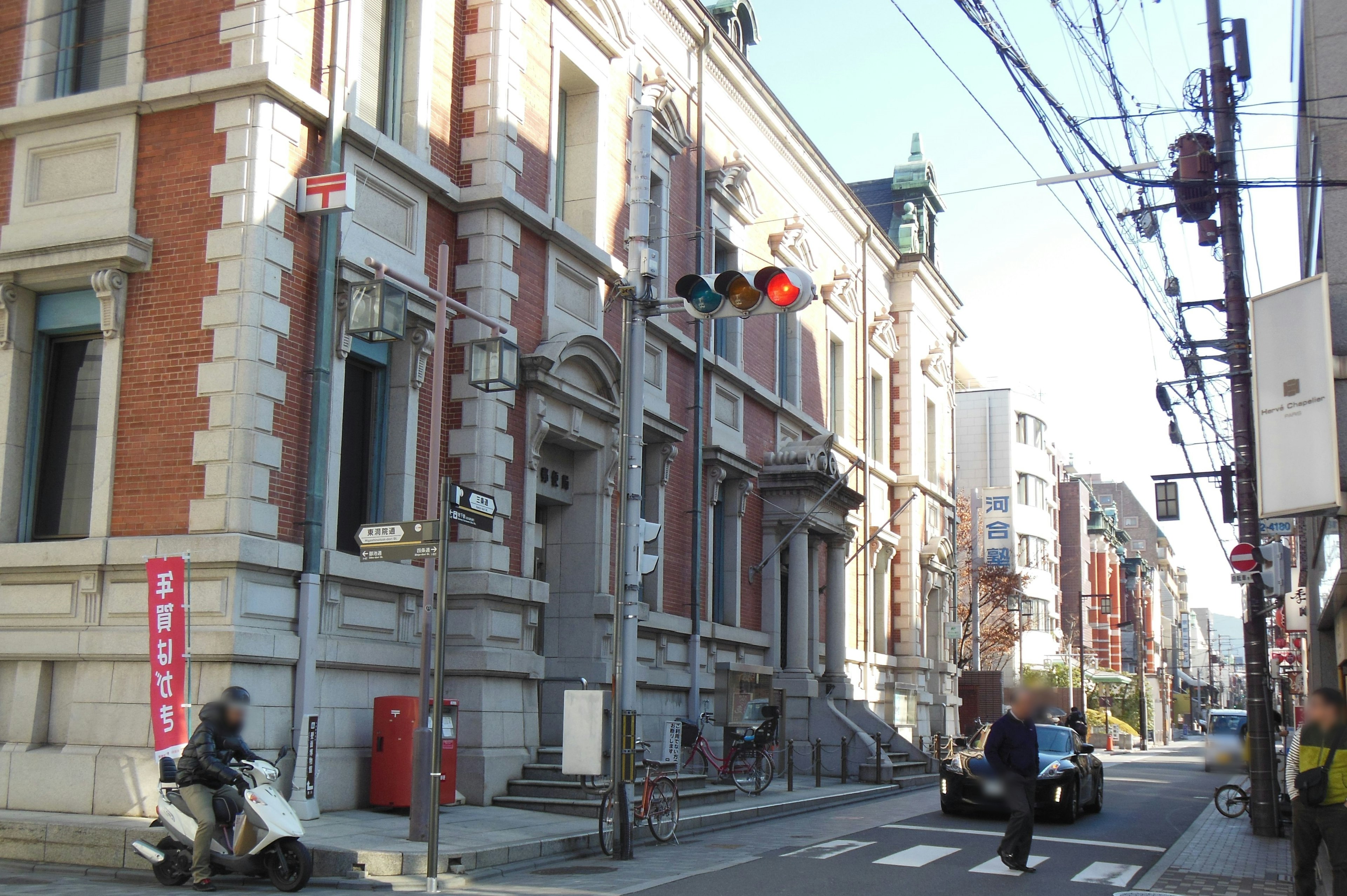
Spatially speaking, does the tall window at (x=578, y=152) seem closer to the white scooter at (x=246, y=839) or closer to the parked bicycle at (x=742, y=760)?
the parked bicycle at (x=742, y=760)

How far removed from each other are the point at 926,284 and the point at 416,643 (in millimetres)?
26353

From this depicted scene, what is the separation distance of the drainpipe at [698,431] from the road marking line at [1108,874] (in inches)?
377

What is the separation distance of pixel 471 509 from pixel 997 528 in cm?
4904

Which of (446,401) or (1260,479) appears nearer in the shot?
A: (1260,479)

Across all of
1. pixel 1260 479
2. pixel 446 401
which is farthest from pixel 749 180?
pixel 1260 479

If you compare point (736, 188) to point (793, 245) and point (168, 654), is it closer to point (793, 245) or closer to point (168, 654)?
point (793, 245)

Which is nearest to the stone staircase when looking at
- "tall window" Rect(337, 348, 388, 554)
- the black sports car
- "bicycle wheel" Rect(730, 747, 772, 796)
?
"bicycle wheel" Rect(730, 747, 772, 796)

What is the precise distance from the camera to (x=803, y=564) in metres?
26.8

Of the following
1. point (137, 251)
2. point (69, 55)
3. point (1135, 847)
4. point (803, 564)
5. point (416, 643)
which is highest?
point (69, 55)

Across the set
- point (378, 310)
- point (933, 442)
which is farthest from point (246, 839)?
point (933, 442)

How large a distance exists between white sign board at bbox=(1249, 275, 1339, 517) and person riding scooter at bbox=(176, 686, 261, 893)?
10939mm

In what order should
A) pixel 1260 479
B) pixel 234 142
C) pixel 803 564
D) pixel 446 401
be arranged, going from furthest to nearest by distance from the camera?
pixel 803 564 → pixel 446 401 → pixel 1260 479 → pixel 234 142

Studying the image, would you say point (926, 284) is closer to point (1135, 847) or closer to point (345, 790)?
point (1135, 847)

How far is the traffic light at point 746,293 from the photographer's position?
12250mm
